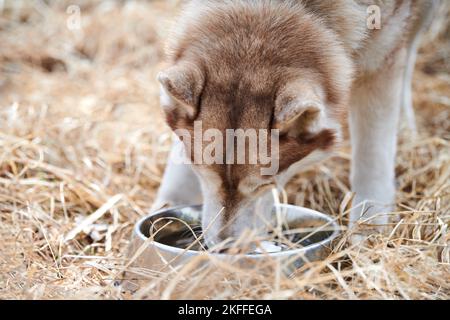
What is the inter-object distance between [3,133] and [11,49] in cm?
239

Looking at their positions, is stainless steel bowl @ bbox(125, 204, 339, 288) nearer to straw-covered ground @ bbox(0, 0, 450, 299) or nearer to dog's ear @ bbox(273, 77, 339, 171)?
straw-covered ground @ bbox(0, 0, 450, 299)

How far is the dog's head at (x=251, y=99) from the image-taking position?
2055mm

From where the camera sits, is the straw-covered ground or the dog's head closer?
the straw-covered ground

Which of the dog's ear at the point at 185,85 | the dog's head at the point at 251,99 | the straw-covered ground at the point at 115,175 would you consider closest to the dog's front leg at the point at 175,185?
the straw-covered ground at the point at 115,175

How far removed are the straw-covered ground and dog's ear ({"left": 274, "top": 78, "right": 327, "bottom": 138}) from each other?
0.40m

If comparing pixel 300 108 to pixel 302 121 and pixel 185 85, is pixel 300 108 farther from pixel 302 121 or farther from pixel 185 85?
pixel 185 85

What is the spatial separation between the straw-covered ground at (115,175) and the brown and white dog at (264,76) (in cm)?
33

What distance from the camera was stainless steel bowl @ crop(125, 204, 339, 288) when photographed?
76.0 inches

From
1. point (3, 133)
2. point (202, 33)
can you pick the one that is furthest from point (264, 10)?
point (3, 133)

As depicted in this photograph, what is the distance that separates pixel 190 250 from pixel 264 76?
2.19 feet

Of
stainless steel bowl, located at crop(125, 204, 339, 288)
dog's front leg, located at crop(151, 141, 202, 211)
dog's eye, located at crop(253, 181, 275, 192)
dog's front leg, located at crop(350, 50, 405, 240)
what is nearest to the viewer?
stainless steel bowl, located at crop(125, 204, 339, 288)

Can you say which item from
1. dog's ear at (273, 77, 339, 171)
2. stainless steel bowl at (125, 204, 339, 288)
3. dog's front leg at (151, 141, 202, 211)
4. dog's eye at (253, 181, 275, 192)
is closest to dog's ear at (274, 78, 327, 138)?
dog's ear at (273, 77, 339, 171)

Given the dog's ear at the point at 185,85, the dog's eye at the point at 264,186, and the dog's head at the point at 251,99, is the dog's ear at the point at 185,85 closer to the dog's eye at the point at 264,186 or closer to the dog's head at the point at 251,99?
the dog's head at the point at 251,99

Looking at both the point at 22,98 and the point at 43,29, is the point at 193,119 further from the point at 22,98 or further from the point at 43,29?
the point at 43,29
